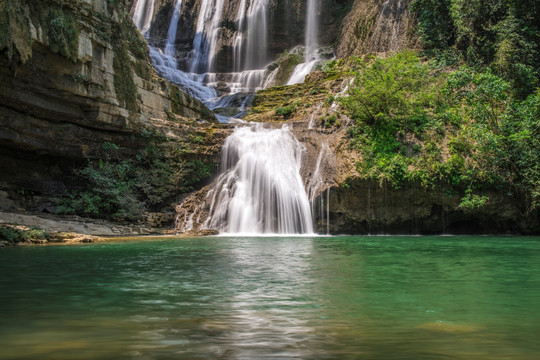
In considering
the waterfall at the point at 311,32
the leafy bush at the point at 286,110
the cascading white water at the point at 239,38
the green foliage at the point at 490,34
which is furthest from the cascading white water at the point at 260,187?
the cascading white water at the point at 239,38

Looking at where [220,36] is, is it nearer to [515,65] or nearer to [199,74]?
[199,74]

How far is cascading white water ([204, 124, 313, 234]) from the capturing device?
18125 mm

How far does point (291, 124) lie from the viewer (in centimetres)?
2184

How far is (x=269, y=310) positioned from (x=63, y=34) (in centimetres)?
1445

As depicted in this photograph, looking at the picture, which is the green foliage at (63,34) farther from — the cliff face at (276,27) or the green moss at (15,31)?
the cliff face at (276,27)

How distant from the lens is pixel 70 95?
54.3ft

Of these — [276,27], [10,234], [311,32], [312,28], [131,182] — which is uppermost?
[276,27]

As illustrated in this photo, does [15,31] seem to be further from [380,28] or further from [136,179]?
[380,28]

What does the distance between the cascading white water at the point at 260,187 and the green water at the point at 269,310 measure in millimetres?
10116

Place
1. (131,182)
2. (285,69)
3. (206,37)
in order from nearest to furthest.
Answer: (131,182)
(285,69)
(206,37)

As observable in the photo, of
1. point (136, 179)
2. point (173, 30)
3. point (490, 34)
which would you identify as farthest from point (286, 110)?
point (173, 30)

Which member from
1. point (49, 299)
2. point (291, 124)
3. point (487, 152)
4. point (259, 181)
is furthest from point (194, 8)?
point (49, 299)

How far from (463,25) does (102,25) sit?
18.9 metres

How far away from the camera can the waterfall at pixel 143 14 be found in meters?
47.7
